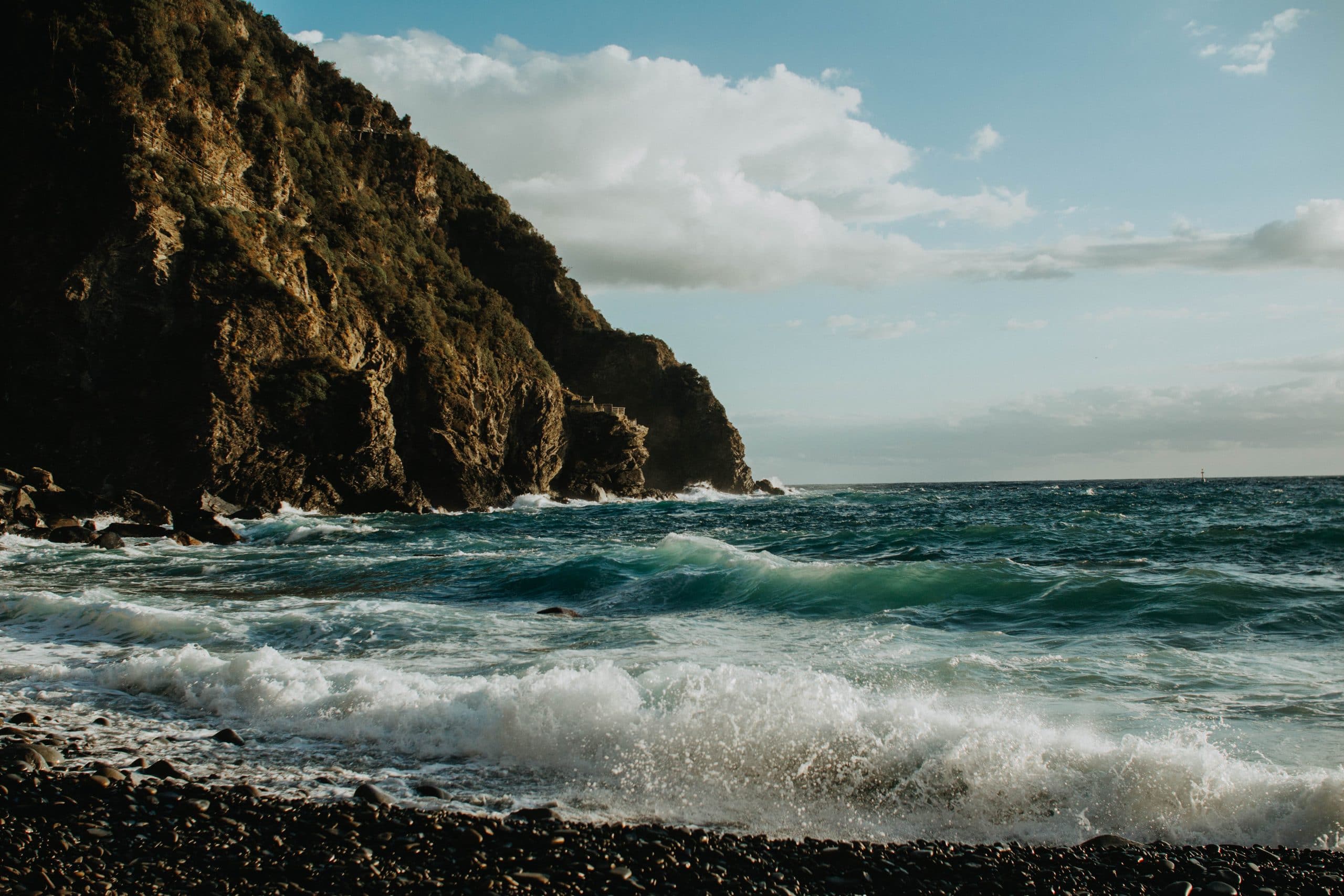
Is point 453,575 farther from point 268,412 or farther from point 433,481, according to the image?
point 433,481

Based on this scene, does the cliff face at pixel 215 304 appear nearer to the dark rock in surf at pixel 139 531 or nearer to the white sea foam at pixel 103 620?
the dark rock in surf at pixel 139 531

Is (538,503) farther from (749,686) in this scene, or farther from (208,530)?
(749,686)

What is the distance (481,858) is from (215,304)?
35401mm

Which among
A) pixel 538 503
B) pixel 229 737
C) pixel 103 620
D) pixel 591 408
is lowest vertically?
pixel 538 503

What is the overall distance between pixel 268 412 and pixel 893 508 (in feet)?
108

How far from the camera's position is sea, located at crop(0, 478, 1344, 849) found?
505 cm

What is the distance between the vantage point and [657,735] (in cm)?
603

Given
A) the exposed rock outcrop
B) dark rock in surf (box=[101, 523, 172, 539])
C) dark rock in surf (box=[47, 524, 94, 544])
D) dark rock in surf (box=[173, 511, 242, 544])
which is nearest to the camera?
dark rock in surf (box=[47, 524, 94, 544])

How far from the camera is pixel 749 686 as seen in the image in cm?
674

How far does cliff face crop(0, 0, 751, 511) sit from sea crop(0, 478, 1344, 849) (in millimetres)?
16371

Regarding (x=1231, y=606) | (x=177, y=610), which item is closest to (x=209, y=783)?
(x=177, y=610)

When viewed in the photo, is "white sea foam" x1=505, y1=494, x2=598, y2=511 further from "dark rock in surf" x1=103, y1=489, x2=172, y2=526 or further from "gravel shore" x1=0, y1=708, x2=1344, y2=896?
"gravel shore" x1=0, y1=708, x2=1344, y2=896

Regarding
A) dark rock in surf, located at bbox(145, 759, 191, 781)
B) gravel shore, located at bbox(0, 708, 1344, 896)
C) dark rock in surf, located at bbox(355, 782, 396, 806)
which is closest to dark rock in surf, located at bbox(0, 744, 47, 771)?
gravel shore, located at bbox(0, 708, 1344, 896)

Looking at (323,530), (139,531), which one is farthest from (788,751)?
(139,531)
